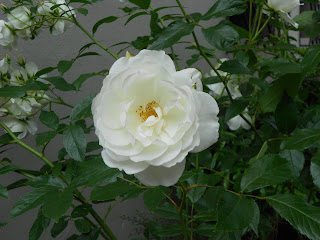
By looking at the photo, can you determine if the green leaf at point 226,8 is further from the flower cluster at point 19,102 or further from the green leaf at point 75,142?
the flower cluster at point 19,102

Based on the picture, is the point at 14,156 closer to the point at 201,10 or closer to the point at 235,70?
the point at 235,70

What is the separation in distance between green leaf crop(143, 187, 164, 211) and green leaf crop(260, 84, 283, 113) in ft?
1.05

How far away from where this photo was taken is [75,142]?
643 mm

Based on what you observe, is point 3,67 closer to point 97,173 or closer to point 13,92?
point 13,92

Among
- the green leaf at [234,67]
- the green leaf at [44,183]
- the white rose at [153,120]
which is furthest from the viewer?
the green leaf at [234,67]

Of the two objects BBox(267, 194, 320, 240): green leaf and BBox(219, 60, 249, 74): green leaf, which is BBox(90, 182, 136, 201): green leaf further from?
BBox(219, 60, 249, 74): green leaf

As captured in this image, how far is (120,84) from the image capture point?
1.37 feet

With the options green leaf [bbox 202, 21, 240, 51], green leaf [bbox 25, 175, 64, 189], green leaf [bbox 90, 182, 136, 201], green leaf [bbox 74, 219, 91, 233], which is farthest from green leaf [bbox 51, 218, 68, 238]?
green leaf [bbox 202, 21, 240, 51]

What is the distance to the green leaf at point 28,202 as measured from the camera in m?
0.54

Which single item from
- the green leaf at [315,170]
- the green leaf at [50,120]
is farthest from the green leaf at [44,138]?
the green leaf at [315,170]

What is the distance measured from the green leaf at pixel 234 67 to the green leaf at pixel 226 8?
0.48 feet

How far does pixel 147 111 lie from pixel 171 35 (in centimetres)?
16

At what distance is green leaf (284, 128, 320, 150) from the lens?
53cm

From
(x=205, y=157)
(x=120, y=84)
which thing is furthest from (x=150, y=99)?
(x=205, y=157)
